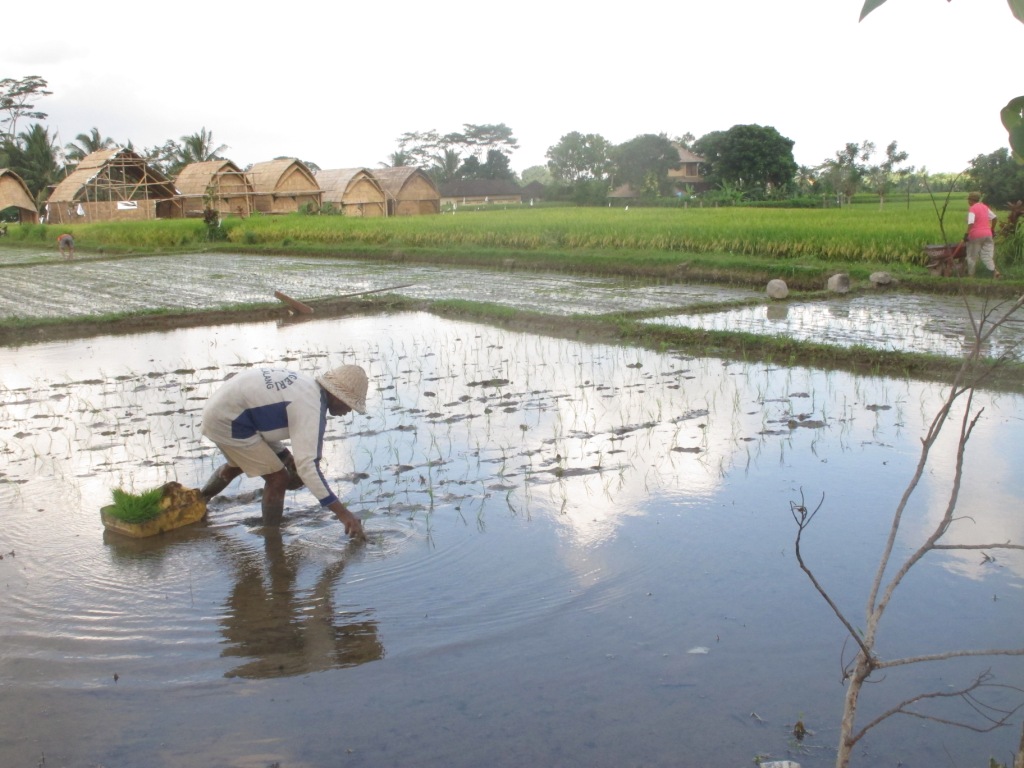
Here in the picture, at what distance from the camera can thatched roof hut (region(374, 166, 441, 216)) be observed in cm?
3612

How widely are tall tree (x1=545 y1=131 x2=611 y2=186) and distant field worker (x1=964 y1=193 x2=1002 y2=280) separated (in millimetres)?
41785

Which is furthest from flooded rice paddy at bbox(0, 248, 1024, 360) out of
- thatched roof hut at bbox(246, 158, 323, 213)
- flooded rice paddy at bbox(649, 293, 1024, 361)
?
thatched roof hut at bbox(246, 158, 323, 213)

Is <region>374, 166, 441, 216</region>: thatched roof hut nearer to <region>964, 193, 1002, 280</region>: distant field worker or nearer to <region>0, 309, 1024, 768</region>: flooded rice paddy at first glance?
<region>964, 193, 1002, 280</region>: distant field worker

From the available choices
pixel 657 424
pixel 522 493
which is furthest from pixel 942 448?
pixel 522 493

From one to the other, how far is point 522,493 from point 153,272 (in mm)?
15476

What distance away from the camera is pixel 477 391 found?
7.05 m

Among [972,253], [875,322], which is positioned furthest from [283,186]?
[875,322]

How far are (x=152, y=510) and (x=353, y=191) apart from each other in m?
31.7

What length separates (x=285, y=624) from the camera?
3.39 metres

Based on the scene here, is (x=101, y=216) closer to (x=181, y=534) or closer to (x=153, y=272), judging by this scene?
(x=153, y=272)

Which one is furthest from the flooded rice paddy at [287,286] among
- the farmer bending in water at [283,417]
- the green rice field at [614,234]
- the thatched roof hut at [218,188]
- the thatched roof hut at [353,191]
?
the thatched roof hut at [353,191]

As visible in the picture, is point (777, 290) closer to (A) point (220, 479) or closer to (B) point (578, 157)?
(A) point (220, 479)

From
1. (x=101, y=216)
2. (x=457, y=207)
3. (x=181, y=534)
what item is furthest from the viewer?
(x=457, y=207)

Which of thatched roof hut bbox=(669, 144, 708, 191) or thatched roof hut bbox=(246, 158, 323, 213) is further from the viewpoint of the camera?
thatched roof hut bbox=(669, 144, 708, 191)
